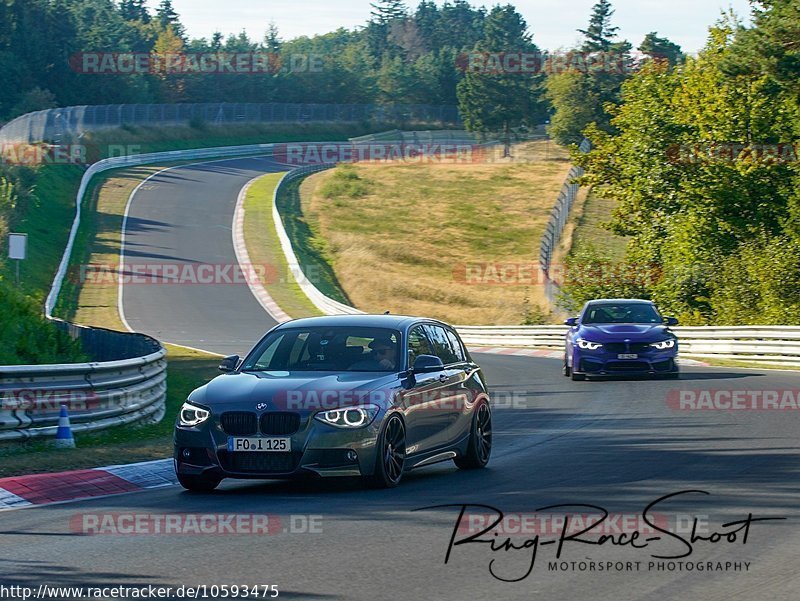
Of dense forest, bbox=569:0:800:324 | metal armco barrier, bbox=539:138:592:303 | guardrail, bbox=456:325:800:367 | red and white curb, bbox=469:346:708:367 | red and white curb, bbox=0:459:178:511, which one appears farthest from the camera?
metal armco barrier, bbox=539:138:592:303

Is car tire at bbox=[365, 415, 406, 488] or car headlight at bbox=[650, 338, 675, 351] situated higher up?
car tire at bbox=[365, 415, 406, 488]

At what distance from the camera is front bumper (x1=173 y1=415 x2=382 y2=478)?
9.76m

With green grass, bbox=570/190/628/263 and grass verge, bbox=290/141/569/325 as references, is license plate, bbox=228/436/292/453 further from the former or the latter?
green grass, bbox=570/190/628/263

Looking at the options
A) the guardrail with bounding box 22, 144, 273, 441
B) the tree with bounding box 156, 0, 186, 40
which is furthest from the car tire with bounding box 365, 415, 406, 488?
the tree with bounding box 156, 0, 186, 40

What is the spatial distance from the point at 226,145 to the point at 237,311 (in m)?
57.4

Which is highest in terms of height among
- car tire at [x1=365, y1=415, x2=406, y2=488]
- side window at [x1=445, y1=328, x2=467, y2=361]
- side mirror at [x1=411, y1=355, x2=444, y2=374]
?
side mirror at [x1=411, y1=355, x2=444, y2=374]

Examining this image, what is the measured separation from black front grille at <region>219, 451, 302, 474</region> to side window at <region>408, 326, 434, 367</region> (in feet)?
5.80

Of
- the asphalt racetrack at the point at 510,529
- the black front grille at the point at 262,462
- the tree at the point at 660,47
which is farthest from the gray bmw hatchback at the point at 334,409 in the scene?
the tree at the point at 660,47

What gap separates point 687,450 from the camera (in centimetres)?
1336

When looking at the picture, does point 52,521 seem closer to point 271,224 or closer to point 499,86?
point 271,224

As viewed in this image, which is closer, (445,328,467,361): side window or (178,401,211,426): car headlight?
(178,401,211,426): car headlight

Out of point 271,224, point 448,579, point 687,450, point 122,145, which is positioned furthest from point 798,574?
point 122,145

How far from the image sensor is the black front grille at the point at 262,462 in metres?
9.76

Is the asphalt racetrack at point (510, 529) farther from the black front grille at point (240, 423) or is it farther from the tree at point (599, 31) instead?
the tree at point (599, 31)
